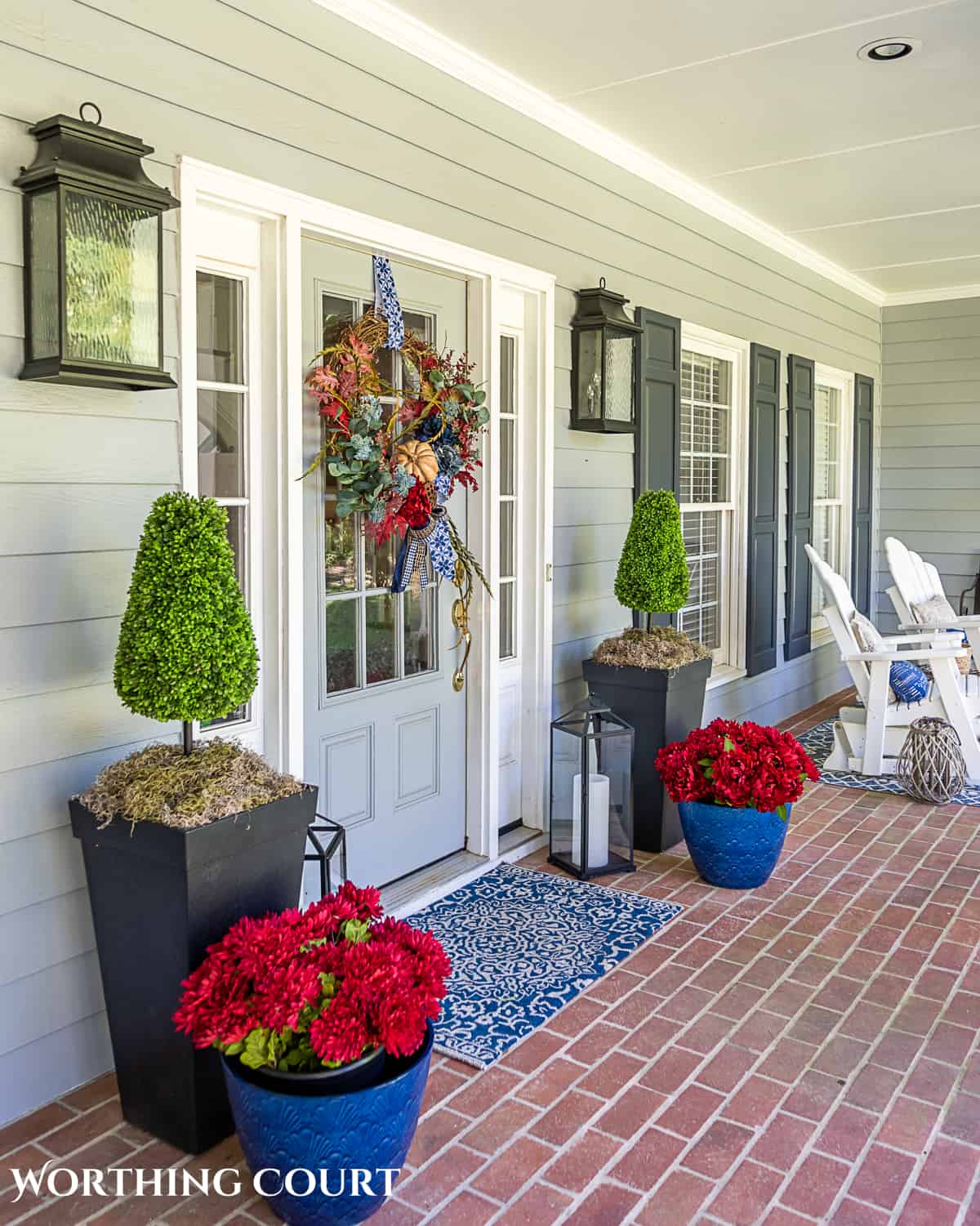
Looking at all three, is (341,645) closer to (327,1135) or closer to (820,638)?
(327,1135)

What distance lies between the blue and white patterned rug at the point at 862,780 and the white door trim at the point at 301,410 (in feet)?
5.83

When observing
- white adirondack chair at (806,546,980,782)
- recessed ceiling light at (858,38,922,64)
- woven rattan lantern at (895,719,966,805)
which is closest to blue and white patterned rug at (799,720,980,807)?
white adirondack chair at (806,546,980,782)

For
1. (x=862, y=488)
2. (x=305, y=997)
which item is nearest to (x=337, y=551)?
(x=305, y=997)

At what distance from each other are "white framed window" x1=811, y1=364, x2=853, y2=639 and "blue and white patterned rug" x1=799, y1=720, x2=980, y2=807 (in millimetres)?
1674

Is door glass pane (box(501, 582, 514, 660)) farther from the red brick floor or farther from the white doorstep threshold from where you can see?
the red brick floor

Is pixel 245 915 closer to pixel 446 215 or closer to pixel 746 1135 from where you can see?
pixel 746 1135

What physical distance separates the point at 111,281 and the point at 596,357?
90.6 inches

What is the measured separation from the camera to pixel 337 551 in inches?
129

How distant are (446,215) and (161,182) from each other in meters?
1.19

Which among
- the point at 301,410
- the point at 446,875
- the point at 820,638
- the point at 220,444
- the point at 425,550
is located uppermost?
the point at 301,410

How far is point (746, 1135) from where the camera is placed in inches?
91.4

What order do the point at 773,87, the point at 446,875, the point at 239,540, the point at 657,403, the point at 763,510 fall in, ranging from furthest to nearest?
1. the point at 763,510
2. the point at 657,403
3. the point at 773,87
4. the point at 446,875
5. the point at 239,540

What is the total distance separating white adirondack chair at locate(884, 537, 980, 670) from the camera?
5949 millimetres

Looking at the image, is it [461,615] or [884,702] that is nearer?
[461,615]
